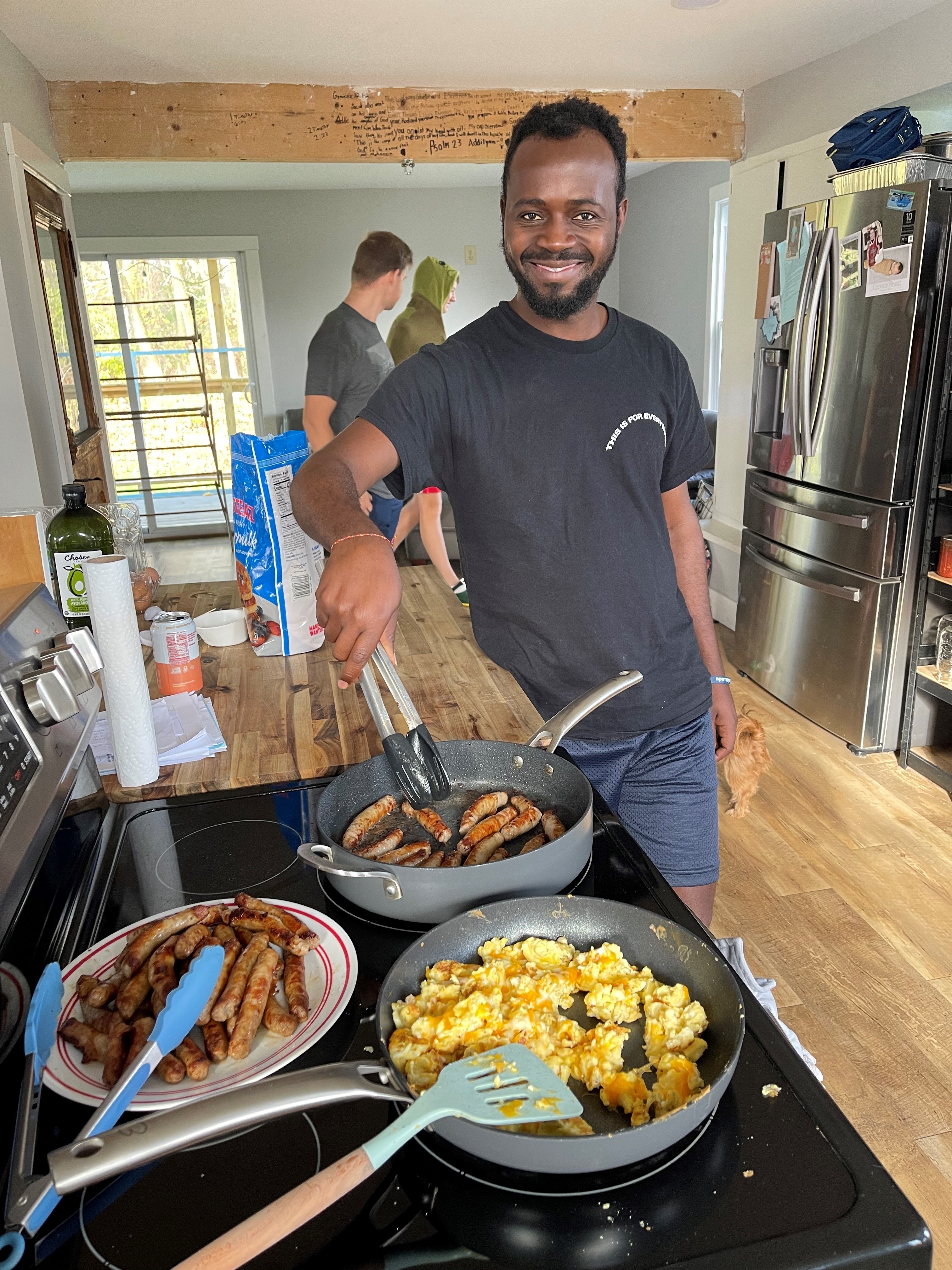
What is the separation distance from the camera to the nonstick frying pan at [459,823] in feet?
2.68

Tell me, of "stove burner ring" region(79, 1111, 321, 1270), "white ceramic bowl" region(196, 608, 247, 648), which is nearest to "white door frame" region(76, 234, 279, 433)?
"white ceramic bowl" region(196, 608, 247, 648)

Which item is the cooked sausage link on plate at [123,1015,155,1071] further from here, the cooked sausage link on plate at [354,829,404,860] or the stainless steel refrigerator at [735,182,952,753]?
the stainless steel refrigerator at [735,182,952,753]

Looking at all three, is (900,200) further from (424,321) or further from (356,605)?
(356,605)

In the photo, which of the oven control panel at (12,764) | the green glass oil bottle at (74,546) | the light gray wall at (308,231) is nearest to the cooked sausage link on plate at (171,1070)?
the oven control panel at (12,764)

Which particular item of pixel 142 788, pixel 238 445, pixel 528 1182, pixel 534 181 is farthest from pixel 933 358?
pixel 528 1182

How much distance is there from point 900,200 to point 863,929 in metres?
2.19

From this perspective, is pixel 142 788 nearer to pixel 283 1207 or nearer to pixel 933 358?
pixel 283 1207

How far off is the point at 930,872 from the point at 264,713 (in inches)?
79.0

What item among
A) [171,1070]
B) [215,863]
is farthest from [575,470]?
[171,1070]

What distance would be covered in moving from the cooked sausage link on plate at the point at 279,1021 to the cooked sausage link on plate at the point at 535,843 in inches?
11.3

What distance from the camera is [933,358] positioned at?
9.29ft

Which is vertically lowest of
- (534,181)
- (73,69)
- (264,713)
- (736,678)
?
(736,678)

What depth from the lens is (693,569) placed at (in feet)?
5.42

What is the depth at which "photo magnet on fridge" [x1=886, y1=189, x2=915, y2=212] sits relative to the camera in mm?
2746
